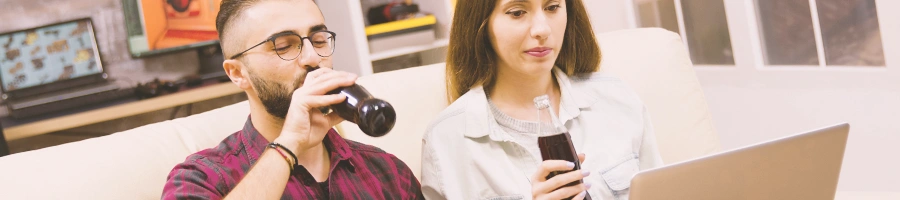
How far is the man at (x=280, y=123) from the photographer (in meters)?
1.19

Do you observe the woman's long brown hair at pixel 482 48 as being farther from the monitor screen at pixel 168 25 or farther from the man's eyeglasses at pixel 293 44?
the monitor screen at pixel 168 25

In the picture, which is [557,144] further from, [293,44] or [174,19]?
[174,19]

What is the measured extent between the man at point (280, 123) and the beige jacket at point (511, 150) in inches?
5.3

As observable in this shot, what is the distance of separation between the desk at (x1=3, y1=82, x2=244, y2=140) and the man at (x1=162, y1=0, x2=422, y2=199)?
212 centimetres

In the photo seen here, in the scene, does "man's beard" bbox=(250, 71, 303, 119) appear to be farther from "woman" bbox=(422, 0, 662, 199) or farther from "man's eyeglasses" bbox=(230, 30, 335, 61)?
"woman" bbox=(422, 0, 662, 199)

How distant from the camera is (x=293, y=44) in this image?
1279mm

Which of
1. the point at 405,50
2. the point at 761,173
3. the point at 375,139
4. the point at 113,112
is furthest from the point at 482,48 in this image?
the point at 113,112

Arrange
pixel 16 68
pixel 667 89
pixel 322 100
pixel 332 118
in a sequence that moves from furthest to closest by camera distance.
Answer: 1. pixel 16 68
2. pixel 667 89
3. pixel 332 118
4. pixel 322 100

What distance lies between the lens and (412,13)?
340 cm

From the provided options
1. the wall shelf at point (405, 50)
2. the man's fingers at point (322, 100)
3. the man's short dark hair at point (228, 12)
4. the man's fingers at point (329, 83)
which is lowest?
the wall shelf at point (405, 50)

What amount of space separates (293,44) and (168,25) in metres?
2.68

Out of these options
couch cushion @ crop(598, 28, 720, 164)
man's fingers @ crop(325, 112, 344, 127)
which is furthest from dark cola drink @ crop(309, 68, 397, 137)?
couch cushion @ crop(598, 28, 720, 164)

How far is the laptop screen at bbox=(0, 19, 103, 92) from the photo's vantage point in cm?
339

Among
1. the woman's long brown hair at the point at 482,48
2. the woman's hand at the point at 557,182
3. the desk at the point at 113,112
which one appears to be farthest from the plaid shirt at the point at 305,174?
the desk at the point at 113,112
